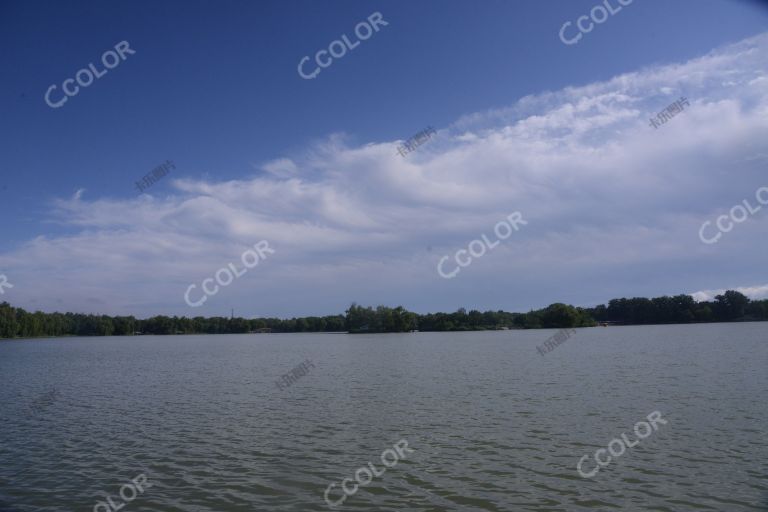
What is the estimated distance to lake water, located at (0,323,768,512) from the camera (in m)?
12.0

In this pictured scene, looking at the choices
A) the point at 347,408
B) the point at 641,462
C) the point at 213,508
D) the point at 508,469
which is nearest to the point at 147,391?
the point at 347,408

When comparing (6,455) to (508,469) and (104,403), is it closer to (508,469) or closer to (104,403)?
(104,403)

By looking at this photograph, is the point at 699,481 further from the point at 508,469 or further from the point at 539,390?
the point at 539,390

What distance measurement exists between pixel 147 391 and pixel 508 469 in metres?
24.7

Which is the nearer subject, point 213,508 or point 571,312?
point 213,508

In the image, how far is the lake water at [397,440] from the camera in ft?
39.4

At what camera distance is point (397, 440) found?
1714 cm

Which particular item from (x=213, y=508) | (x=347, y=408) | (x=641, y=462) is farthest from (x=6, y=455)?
(x=641, y=462)

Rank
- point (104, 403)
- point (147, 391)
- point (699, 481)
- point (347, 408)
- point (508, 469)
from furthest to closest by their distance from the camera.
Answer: point (147, 391) → point (104, 403) → point (347, 408) → point (508, 469) → point (699, 481)

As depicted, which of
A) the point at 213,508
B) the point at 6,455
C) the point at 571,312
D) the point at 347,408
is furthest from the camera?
the point at 571,312

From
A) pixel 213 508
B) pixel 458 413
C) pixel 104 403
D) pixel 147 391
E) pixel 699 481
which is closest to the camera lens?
pixel 213 508

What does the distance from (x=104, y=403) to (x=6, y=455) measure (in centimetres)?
1073

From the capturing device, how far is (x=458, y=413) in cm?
2120

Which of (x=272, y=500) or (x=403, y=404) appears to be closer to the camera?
(x=272, y=500)
